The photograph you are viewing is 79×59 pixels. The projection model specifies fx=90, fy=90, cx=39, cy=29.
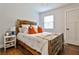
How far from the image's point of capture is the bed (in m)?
1.56

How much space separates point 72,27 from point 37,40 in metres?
0.71

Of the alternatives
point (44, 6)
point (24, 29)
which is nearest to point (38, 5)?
point (44, 6)

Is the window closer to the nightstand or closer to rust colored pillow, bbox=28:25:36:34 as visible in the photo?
rust colored pillow, bbox=28:25:36:34

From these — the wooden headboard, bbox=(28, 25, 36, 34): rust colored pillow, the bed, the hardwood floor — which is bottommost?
the hardwood floor

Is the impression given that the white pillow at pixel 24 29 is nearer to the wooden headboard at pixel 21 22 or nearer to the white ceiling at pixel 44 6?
the wooden headboard at pixel 21 22

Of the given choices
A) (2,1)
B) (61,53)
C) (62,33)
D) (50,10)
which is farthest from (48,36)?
(2,1)

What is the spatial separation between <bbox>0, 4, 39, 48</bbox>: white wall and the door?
2.46ft

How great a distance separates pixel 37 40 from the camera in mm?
1605

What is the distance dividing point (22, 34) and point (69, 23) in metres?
0.92

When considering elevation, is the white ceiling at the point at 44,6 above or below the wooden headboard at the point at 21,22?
above

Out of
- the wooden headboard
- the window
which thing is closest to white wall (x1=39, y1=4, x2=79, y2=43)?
the window

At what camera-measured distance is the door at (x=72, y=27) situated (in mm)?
1648

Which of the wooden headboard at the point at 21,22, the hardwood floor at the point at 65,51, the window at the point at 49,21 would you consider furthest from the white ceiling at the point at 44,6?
the hardwood floor at the point at 65,51
